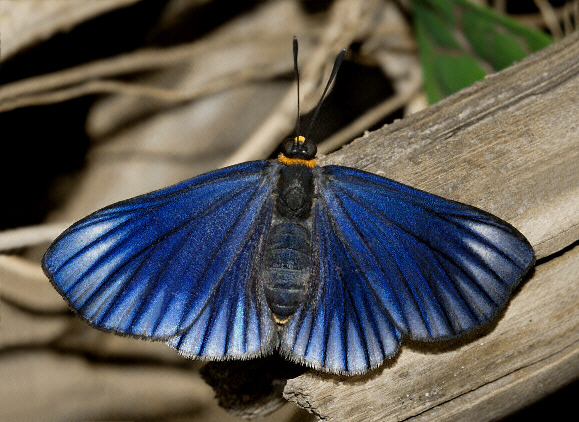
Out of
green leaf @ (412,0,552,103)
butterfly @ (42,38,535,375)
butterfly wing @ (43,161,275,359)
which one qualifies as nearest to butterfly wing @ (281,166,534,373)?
butterfly @ (42,38,535,375)

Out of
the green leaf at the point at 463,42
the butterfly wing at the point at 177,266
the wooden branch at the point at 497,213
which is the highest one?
the green leaf at the point at 463,42

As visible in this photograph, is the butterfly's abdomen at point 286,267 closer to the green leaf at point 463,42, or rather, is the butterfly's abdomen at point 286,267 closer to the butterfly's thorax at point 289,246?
the butterfly's thorax at point 289,246

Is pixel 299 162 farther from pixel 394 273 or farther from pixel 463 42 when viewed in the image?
pixel 463 42

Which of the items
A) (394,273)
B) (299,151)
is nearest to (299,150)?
(299,151)

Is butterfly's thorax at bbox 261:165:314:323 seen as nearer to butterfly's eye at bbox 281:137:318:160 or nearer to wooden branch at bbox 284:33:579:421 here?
butterfly's eye at bbox 281:137:318:160

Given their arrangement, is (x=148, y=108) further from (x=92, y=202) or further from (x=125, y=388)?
(x=125, y=388)

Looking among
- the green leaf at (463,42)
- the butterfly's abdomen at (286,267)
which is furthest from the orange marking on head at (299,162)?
the green leaf at (463,42)
